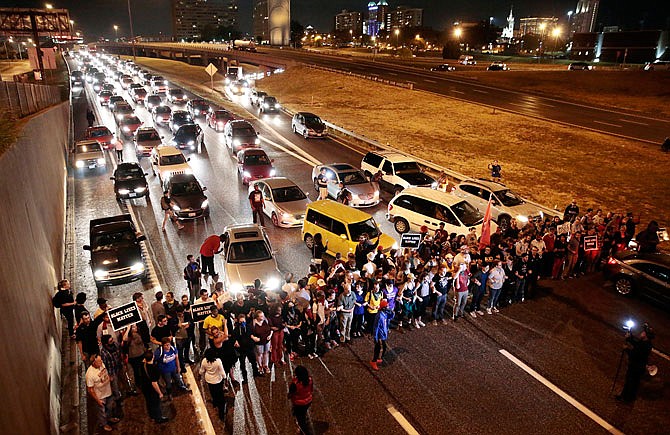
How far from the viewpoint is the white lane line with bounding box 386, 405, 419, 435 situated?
822 cm

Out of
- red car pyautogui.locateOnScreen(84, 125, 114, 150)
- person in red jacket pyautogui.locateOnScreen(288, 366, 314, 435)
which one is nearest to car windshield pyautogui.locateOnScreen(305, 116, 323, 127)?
red car pyautogui.locateOnScreen(84, 125, 114, 150)

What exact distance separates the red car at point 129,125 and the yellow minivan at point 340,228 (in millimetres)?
22289

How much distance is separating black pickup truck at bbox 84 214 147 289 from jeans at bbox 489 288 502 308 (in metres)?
9.78

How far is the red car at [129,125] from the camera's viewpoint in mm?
32719

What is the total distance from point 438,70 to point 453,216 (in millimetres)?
57405

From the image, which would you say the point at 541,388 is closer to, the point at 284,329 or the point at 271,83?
the point at 284,329

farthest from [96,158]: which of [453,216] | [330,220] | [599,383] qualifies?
[599,383]

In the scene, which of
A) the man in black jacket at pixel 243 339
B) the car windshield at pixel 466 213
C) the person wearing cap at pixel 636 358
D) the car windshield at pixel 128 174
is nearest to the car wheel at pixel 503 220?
the car windshield at pixel 466 213

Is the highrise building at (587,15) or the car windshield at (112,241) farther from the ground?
the highrise building at (587,15)

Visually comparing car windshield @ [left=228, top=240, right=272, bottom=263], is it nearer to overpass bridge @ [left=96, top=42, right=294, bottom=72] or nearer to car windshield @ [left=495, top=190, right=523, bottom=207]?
car windshield @ [left=495, top=190, right=523, bottom=207]

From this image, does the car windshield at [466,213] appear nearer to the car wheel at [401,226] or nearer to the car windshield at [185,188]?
the car wheel at [401,226]

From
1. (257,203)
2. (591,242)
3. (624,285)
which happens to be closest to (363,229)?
(257,203)

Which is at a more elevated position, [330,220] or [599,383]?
[330,220]

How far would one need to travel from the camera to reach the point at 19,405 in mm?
5844
